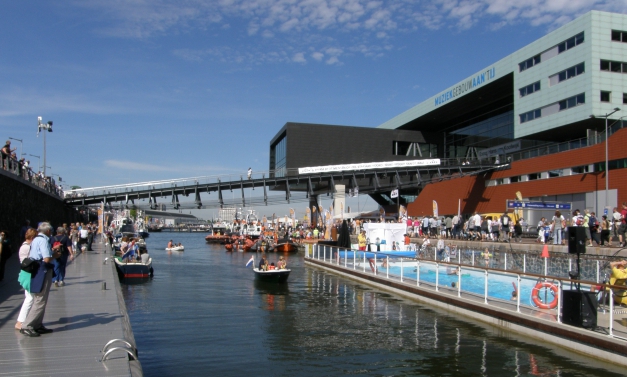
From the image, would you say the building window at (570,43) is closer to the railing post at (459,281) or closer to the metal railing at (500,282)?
the metal railing at (500,282)

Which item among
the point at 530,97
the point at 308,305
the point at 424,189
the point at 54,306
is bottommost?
the point at 308,305

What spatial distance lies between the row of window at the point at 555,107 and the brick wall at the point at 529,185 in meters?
4.68

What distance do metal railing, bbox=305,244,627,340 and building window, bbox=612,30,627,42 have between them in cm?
2853

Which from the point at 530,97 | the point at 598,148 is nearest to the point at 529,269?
the point at 598,148

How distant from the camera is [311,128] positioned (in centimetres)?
7081

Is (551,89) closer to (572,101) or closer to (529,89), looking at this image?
(572,101)

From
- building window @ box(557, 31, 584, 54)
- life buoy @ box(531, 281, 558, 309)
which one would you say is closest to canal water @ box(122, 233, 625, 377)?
life buoy @ box(531, 281, 558, 309)

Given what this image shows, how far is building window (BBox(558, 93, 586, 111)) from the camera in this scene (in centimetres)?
4391

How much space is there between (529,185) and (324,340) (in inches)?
1488

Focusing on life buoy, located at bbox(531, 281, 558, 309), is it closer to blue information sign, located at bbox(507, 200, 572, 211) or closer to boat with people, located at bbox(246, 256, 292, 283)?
boat with people, located at bbox(246, 256, 292, 283)

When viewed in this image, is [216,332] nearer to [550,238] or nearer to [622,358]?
[622,358]

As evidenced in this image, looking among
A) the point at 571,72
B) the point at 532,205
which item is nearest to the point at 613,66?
the point at 571,72

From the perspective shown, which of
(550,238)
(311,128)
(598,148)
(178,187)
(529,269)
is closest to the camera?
(529,269)

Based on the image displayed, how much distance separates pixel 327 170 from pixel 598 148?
1241 inches
